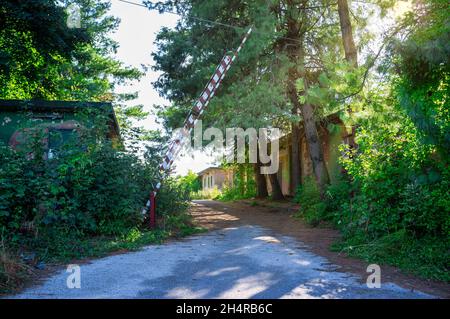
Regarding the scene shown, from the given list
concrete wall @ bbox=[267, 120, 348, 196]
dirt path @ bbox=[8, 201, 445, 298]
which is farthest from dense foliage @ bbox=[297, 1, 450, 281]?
concrete wall @ bbox=[267, 120, 348, 196]

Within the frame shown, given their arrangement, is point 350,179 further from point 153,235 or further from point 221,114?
point 153,235

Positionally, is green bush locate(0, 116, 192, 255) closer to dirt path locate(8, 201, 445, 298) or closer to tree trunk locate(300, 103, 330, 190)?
dirt path locate(8, 201, 445, 298)

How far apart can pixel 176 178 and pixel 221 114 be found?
368 centimetres

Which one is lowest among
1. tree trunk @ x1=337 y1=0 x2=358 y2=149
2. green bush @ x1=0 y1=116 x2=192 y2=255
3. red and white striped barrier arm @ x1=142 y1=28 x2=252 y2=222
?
green bush @ x1=0 y1=116 x2=192 y2=255

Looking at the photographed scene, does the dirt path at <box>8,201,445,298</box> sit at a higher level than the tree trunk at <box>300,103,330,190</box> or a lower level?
lower

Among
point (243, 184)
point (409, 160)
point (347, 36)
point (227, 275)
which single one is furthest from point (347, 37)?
point (243, 184)

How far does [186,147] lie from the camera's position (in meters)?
16.9

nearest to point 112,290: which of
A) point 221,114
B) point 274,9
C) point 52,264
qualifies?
point 52,264

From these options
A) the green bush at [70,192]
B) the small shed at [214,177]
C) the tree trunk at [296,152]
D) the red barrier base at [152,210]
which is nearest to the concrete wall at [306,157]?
the tree trunk at [296,152]

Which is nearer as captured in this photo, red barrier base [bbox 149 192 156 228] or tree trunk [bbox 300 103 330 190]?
red barrier base [bbox 149 192 156 228]

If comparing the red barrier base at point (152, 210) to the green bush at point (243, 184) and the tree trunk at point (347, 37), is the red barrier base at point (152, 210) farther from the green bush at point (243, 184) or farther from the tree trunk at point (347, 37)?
the green bush at point (243, 184)


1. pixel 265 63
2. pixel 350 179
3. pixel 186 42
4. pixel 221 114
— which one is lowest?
pixel 350 179

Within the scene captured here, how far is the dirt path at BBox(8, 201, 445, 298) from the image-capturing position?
15.2ft

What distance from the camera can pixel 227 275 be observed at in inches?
216
